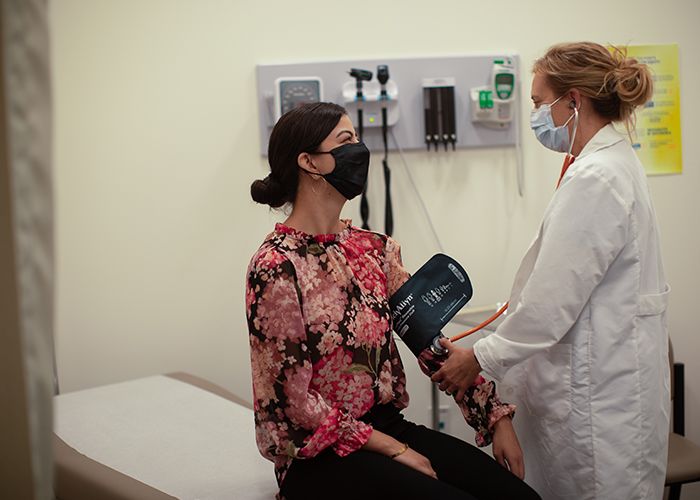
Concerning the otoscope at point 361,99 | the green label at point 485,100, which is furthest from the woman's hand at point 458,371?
the green label at point 485,100

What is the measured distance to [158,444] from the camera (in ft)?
5.65

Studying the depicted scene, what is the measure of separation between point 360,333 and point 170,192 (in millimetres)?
1253

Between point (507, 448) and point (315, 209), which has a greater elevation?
point (315, 209)

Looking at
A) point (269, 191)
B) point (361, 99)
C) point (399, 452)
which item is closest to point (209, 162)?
point (361, 99)

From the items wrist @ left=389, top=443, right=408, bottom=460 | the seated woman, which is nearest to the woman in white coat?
the seated woman

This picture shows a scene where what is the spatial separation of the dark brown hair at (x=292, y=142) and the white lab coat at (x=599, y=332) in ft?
1.74

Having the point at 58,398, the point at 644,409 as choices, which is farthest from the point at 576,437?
the point at 58,398

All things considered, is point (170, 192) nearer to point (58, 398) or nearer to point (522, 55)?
point (58, 398)

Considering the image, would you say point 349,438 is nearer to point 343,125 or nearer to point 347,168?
point 347,168

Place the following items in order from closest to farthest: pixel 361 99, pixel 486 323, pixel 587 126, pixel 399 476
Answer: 1. pixel 399 476
2. pixel 587 126
3. pixel 486 323
4. pixel 361 99

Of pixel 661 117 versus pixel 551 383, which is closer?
pixel 551 383

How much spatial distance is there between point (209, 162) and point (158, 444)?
103 centimetres

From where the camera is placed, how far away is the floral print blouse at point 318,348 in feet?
4.07

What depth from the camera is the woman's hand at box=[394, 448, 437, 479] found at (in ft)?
4.14
